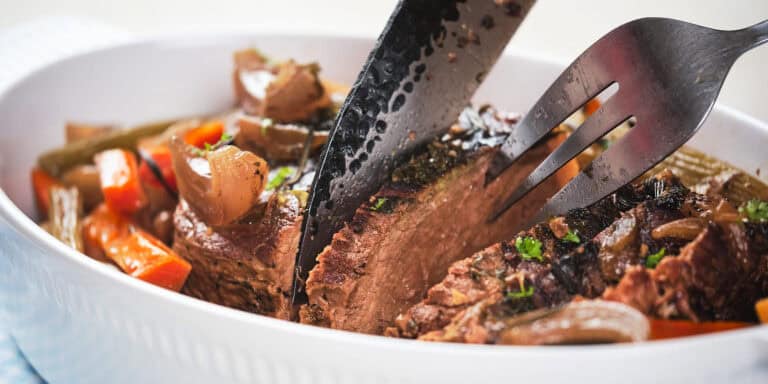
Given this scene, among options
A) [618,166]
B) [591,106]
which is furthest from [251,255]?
[591,106]

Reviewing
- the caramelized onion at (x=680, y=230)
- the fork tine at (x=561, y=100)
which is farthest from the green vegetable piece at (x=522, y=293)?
the fork tine at (x=561, y=100)

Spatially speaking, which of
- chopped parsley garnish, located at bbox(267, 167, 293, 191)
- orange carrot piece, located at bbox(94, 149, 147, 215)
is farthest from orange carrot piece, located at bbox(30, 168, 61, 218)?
chopped parsley garnish, located at bbox(267, 167, 293, 191)

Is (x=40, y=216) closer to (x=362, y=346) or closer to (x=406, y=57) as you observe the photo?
(x=406, y=57)

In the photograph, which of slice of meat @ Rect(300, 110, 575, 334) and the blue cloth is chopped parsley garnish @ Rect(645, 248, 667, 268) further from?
the blue cloth

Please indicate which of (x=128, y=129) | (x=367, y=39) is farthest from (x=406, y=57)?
(x=128, y=129)

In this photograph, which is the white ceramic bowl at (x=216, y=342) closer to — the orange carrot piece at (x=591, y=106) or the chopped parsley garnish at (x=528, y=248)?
the orange carrot piece at (x=591, y=106)

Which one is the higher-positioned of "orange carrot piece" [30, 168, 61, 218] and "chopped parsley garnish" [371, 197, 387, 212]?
"chopped parsley garnish" [371, 197, 387, 212]
